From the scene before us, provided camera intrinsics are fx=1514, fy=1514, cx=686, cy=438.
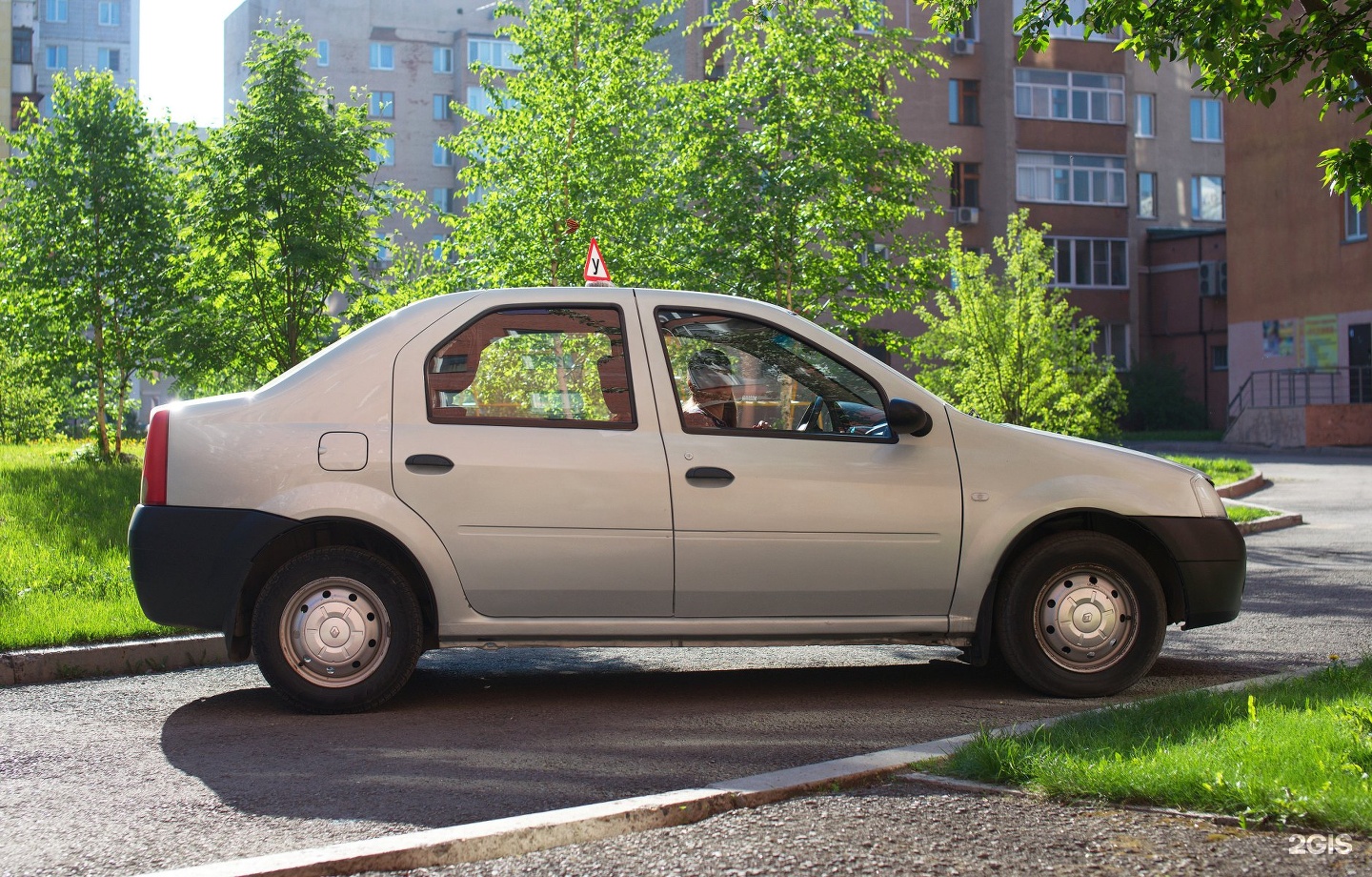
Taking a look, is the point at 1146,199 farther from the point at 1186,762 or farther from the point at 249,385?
the point at 1186,762

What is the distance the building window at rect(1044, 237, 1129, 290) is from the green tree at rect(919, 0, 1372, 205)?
4472 centimetres

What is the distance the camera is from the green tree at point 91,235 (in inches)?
915

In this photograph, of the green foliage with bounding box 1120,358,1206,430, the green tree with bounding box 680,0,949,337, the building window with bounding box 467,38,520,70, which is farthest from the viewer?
the building window with bounding box 467,38,520,70

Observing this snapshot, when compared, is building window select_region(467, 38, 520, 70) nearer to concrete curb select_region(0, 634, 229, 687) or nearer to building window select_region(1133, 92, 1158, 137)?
building window select_region(1133, 92, 1158, 137)

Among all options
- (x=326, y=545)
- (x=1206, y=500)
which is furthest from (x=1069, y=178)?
(x=326, y=545)

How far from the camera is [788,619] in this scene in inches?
255

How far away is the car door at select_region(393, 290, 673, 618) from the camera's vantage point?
6.32m

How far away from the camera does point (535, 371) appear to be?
21.5 ft

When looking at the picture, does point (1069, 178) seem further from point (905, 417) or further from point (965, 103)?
point (905, 417)

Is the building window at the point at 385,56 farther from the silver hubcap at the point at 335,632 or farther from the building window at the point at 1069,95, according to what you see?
the silver hubcap at the point at 335,632

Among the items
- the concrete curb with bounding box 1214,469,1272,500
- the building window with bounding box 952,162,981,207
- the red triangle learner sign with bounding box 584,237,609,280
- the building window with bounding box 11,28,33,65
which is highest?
the building window with bounding box 11,28,33,65

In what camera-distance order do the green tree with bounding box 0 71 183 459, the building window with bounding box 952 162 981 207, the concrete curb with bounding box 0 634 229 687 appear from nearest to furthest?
the concrete curb with bounding box 0 634 229 687 → the green tree with bounding box 0 71 183 459 → the building window with bounding box 952 162 981 207

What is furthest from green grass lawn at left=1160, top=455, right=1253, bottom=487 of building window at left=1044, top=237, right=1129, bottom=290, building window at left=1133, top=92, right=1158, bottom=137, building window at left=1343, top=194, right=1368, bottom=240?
building window at left=1133, top=92, right=1158, bottom=137

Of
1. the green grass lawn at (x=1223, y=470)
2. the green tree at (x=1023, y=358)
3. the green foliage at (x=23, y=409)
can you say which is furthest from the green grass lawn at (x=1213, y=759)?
the green foliage at (x=23, y=409)
